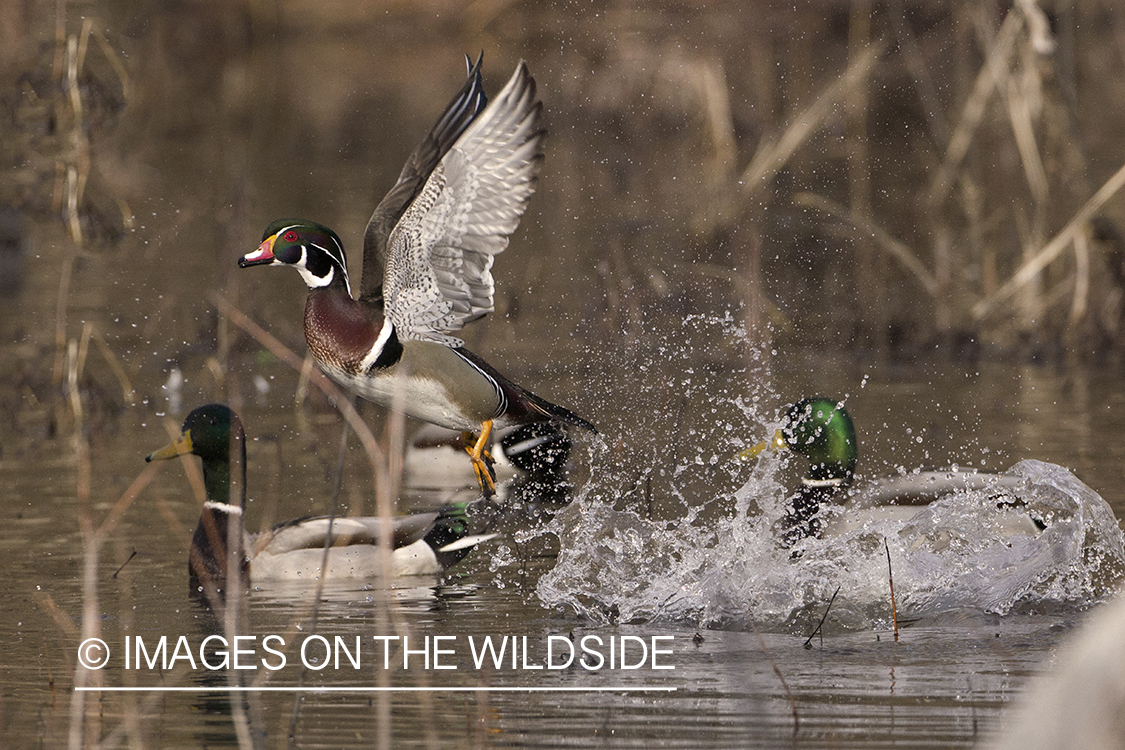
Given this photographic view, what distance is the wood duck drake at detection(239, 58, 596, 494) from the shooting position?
6004 mm

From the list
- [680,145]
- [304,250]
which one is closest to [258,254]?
[304,250]

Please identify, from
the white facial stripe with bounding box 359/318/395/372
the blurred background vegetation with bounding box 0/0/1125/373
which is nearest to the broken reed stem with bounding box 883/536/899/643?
the white facial stripe with bounding box 359/318/395/372

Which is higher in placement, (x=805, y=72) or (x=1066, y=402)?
(x=805, y=72)

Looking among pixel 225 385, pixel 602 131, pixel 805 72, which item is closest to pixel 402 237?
pixel 225 385

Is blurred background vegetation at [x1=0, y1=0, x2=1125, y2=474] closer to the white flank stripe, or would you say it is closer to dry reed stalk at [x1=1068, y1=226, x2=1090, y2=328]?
dry reed stalk at [x1=1068, y1=226, x2=1090, y2=328]

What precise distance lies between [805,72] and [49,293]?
33.5 feet

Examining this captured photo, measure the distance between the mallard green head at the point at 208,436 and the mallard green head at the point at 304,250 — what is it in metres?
0.91

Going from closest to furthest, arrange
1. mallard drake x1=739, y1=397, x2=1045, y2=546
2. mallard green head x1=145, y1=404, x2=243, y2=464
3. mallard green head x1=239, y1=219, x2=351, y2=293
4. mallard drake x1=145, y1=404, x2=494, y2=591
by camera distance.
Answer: mallard green head x1=239, y1=219, x2=351, y2=293 < mallard drake x1=739, y1=397, x2=1045, y2=546 < mallard drake x1=145, y1=404, x2=494, y2=591 < mallard green head x1=145, y1=404, x2=243, y2=464

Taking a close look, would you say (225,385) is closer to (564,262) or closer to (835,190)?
(564,262)

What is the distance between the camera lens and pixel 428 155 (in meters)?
6.06

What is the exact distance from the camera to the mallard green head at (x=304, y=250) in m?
6.11

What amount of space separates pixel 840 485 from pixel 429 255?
1.84 metres

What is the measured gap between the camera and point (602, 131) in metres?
17.6

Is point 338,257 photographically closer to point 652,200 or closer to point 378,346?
point 378,346
